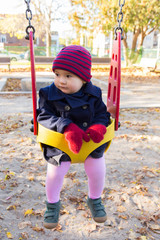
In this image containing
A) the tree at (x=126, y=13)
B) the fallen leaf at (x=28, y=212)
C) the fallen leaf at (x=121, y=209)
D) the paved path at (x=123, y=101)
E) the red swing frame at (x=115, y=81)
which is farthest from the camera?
the tree at (x=126, y=13)

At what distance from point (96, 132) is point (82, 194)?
4.28ft

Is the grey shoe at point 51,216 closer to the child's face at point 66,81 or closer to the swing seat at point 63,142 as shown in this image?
the swing seat at point 63,142

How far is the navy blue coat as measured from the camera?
1.61 metres

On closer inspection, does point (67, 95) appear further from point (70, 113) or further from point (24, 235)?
point (24, 235)

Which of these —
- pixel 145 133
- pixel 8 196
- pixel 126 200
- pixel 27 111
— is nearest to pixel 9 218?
pixel 8 196

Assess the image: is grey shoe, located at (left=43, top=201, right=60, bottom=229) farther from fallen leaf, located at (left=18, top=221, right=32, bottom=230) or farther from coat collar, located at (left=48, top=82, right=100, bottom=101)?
coat collar, located at (left=48, top=82, right=100, bottom=101)

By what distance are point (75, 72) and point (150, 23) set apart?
1604 cm

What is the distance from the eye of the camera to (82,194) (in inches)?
105

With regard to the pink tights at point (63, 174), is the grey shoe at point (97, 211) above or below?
below

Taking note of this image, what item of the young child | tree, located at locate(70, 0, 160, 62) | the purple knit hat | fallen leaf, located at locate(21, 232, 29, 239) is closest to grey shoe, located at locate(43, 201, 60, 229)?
the young child

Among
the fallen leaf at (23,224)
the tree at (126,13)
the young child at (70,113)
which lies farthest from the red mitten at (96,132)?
the tree at (126,13)

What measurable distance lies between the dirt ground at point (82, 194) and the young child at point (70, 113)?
22.8 inches

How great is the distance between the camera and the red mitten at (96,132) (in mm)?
1557

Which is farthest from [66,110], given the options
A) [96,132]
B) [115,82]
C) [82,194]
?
[82,194]
